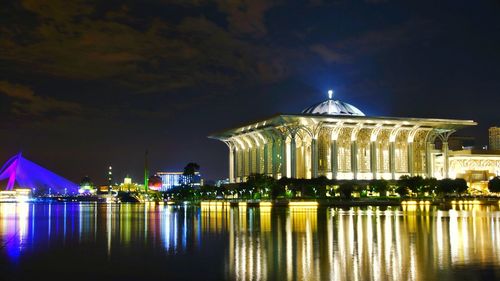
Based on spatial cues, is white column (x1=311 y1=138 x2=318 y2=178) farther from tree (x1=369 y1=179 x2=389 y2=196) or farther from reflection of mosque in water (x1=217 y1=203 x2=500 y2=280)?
reflection of mosque in water (x1=217 y1=203 x2=500 y2=280)

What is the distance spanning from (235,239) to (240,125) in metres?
94.7

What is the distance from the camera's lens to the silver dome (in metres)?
119

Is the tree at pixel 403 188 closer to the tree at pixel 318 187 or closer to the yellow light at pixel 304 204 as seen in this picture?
the tree at pixel 318 187

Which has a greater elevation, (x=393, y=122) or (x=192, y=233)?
(x=393, y=122)

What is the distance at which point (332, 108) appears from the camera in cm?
11969

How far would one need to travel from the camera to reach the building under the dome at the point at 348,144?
107 meters

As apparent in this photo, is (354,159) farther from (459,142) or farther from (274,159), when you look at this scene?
(459,142)

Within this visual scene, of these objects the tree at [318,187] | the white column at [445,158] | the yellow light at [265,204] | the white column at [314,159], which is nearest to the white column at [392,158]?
the white column at [445,158]

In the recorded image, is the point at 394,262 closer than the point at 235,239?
Yes

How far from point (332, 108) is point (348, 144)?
442 inches

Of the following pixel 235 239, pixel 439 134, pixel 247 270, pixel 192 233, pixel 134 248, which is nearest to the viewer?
pixel 247 270

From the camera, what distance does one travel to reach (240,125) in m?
124

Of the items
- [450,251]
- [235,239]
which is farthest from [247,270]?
[235,239]

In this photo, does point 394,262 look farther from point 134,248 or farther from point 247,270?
Answer: point 134,248
